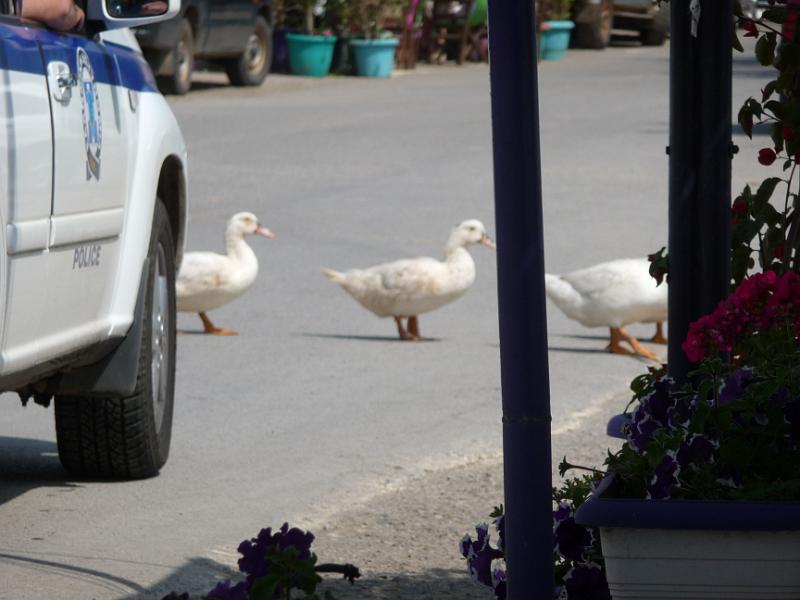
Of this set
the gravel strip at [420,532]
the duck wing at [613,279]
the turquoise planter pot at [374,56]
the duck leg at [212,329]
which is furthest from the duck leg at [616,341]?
the turquoise planter pot at [374,56]

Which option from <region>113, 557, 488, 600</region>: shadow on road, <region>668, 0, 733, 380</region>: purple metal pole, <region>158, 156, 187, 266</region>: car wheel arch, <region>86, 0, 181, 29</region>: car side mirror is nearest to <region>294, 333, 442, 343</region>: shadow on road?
<region>158, 156, 187, 266</region>: car wheel arch

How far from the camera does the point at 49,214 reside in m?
4.73

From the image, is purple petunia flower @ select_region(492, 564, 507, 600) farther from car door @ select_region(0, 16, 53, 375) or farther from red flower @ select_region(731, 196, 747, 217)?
car door @ select_region(0, 16, 53, 375)

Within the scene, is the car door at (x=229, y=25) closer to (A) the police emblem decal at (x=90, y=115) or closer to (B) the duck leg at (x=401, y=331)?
(B) the duck leg at (x=401, y=331)

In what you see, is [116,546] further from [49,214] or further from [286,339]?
[286,339]

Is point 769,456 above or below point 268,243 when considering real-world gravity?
above

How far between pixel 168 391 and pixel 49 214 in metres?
1.38

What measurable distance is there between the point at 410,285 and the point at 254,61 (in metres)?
16.0

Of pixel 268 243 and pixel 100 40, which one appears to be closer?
pixel 100 40

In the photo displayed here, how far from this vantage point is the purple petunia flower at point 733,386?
3102mm

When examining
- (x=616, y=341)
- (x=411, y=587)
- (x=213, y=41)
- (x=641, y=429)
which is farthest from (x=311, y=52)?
(x=641, y=429)

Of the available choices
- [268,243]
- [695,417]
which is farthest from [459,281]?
[695,417]

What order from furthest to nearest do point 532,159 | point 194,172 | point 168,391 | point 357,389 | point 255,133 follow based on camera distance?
1. point 255,133
2. point 194,172
3. point 357,389
4. point 168,391
5. point 532,159

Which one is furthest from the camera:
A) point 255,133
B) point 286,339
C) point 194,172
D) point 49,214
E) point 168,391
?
point 255,133
